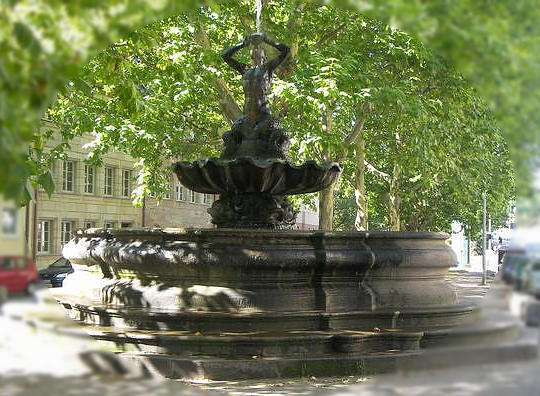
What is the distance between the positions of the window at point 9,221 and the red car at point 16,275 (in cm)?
10

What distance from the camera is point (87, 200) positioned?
39812mm

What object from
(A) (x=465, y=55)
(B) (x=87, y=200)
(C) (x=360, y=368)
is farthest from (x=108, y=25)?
(B) (x=87, y=200)

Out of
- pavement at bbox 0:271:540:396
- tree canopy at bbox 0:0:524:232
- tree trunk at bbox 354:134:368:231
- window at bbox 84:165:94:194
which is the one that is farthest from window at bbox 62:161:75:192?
tree canopy at bbox 0:0:524:232

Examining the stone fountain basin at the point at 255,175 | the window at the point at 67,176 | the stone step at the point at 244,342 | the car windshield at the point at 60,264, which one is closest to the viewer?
the stone step at the point at 244,342

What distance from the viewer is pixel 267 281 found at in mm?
8883

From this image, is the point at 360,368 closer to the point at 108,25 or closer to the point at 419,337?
the point at 419,337

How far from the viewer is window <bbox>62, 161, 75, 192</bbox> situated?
3794cm

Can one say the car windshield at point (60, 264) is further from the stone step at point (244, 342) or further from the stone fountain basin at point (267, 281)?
the stone step at point (244, 342)

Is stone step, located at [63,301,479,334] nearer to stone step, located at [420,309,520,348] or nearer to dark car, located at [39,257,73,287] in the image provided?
stone step, located at [420,309,520,348]

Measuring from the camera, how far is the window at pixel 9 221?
2.95 meters

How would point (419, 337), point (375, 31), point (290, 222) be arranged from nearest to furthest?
point (419, 337) → point (290, 222) → point (375, 31)

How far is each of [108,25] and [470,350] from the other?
1.85 meters

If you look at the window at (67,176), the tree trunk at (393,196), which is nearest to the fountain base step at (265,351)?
the tree trunk at (393,196)

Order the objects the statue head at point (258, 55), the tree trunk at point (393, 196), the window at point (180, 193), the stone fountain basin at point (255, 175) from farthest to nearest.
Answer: the window at point (180, 193)
the tree trunk at point (393, 196)
the statue head at point (258, 55)
the stone fountain basin at point (255, 175)
